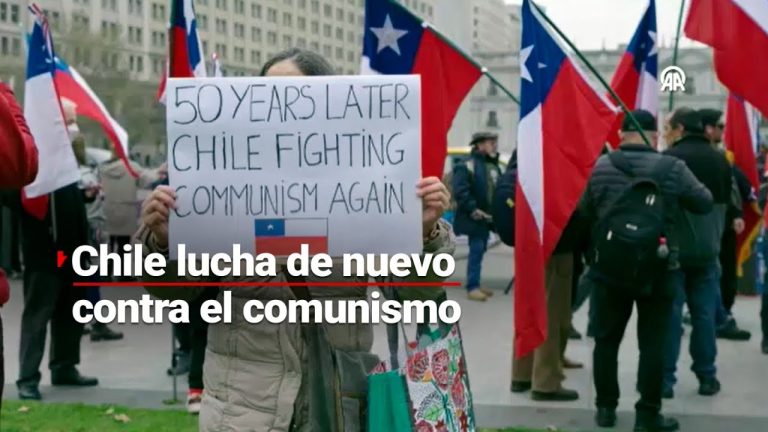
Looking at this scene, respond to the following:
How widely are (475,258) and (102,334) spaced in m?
4.50

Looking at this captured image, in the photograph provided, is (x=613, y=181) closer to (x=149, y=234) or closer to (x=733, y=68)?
(x=733, y=68)

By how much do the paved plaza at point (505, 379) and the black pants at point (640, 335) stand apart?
31 cm

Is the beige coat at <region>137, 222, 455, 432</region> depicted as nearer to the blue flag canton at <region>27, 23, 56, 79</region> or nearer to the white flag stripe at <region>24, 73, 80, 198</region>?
the white flag stripe at <region>24, 73, 80, 198</region>

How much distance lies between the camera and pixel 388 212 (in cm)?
313

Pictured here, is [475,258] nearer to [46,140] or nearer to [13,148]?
[46,140]

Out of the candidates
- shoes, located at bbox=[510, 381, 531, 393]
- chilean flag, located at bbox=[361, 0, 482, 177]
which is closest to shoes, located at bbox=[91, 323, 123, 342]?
chilean flag, located at bbox=[361, 0, 482, 177]

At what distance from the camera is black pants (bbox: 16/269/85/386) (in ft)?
26.0

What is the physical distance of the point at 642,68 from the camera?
9.16 meters

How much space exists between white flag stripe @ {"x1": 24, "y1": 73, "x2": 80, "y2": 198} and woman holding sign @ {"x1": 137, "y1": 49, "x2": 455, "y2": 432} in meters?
4.82

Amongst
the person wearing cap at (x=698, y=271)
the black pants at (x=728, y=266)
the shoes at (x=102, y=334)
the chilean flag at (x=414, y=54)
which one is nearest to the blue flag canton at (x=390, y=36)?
the chilean flag at (x=414, y=54)

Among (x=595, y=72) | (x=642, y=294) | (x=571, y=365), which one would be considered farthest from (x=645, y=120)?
(x=571, y=365)

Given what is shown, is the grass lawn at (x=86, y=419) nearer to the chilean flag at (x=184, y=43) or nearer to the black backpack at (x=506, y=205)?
the chilean flag at (x=184, y=43)

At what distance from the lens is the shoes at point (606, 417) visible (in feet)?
23.4

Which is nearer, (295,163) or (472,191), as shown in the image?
(295,163)
